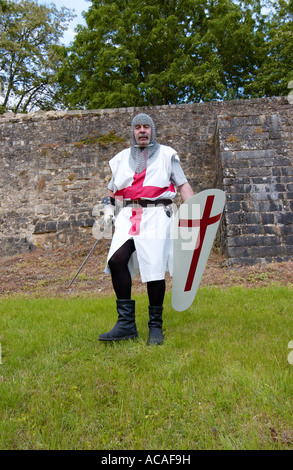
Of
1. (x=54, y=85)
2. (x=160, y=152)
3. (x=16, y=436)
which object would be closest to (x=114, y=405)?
(x=16, y=436)

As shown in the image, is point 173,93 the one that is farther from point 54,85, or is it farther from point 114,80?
point 54,85

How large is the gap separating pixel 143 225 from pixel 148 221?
0.05m

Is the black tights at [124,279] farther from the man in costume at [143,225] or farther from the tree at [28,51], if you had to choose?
the tree at [28,51]

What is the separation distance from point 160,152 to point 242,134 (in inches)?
184

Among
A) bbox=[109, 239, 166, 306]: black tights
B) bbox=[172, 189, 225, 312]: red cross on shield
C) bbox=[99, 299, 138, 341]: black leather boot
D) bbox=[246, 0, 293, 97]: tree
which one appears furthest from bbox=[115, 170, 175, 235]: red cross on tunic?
bbox=[246, 0, 293, 97]: tree

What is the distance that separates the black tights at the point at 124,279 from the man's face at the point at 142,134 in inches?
32.3

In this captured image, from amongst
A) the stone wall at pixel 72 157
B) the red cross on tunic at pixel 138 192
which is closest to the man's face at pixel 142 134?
the red cross on tunic at pixel 138 192

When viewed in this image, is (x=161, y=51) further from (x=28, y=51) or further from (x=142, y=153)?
(x=142, y=153)

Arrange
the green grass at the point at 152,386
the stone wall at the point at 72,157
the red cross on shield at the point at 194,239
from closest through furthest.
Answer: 1. the green grass at the point at 152,386
2. the red cross on shield at the point at 194,239
3. the stone wall at the point at 72,157

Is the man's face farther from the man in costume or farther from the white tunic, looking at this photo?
the white tunic

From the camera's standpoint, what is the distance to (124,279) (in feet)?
8.59

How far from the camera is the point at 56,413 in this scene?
1577mm

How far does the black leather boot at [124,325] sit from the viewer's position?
250cm

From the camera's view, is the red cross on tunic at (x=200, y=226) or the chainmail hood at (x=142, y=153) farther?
Result: the chainmail hood at (x=142, y=153)
